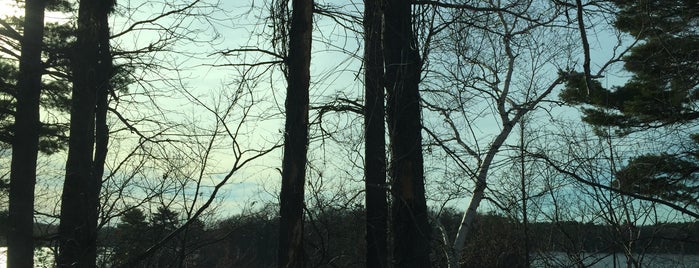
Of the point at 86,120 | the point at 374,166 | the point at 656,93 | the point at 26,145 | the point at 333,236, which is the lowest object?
the point at 333,236

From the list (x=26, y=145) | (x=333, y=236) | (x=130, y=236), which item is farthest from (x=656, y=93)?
(x=26, y=145)

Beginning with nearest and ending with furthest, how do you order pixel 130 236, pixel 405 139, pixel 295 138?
1. pixel 295 138
2. pixel 405 139
3. pixel 130 236

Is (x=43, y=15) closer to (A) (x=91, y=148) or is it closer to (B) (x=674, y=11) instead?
(A) (x=91, y=148)

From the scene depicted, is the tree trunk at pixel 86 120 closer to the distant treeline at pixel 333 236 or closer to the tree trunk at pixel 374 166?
the distant treeline at pixel 333 236

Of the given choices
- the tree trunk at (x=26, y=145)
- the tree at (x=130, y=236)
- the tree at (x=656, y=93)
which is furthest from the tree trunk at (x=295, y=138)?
the tree trunk at (x=26, y=145)

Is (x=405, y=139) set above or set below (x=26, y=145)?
below

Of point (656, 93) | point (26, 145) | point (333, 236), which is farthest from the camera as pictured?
point (656, 93)

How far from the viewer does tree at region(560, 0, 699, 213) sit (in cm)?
710

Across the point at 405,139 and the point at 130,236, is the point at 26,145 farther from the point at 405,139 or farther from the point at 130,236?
the point at 405,139

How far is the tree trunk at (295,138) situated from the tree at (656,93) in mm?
2171

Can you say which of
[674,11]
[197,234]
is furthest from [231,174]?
[674,11]

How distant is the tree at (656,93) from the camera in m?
7.10

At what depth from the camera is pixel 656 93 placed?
41.4 ft

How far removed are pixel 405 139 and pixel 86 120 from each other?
18.5ft
